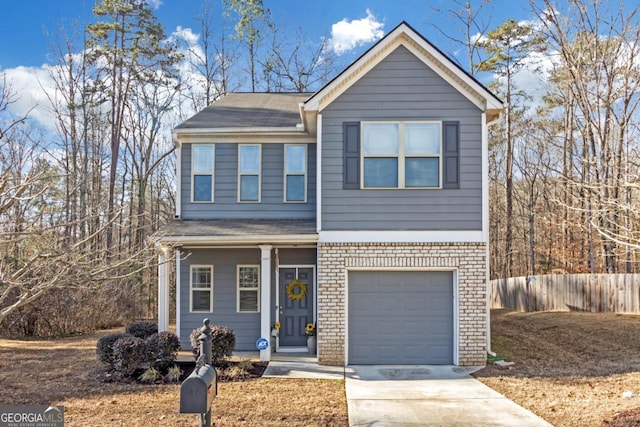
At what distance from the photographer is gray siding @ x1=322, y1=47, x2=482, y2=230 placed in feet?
34.4

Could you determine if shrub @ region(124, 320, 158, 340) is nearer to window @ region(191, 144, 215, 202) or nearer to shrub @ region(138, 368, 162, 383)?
shrub @ region(138, 368, 162, 383)

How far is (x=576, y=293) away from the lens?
63.7ft

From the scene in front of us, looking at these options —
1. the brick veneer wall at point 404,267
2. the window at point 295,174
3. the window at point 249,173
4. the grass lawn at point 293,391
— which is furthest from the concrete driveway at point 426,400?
the window at point 249,173

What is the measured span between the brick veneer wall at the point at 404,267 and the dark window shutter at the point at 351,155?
4.25ft

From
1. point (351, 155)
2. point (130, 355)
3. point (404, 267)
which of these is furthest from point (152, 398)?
point (351, 155)

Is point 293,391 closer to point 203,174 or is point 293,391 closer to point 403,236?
point 403,236

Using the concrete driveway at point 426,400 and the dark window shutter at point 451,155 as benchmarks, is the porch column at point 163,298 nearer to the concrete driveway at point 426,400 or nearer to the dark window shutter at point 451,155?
the concrete driveway at point 426,400

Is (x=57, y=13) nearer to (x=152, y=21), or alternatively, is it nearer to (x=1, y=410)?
(x=152, y=21)

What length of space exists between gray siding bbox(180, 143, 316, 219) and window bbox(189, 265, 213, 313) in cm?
128

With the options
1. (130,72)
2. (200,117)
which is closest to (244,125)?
(200,117)

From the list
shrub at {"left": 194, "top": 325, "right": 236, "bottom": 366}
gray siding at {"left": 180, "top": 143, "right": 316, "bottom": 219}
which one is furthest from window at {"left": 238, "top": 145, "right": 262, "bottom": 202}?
shrub at {"left": 194, "top": 325, "right": 236, "bottom": 366}

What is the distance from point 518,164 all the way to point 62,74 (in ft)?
78.8

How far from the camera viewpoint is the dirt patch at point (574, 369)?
6965 millimetres

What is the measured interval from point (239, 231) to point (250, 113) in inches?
156
